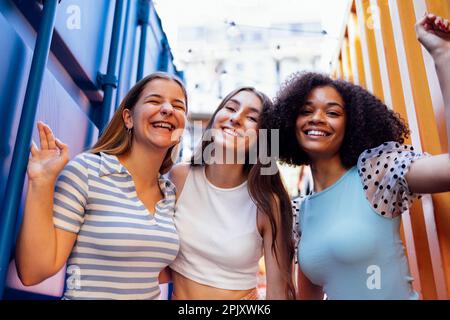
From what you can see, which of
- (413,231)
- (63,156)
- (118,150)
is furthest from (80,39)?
(413,231)

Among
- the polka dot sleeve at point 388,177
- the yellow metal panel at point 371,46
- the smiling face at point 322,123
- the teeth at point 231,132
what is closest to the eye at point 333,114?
the smiling face at point 322,123

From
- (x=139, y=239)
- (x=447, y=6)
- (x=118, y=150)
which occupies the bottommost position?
(x=139, y=239)

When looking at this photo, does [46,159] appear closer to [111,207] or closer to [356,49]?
[111,207]

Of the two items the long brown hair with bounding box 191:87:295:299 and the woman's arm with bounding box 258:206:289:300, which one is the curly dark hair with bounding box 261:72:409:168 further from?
the woman's arm with bounding box 258:206:289:300

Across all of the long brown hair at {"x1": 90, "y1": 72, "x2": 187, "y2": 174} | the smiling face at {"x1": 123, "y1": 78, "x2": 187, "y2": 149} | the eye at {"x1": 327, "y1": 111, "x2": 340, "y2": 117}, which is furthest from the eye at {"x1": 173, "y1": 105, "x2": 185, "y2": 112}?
the eye at {"x1": 327, "y1": 111, "x2": 340, "y2": 117}

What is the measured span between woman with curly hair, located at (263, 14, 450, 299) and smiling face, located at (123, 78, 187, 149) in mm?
382

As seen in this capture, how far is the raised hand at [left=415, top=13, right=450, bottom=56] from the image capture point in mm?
778

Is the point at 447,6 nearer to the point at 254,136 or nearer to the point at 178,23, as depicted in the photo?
the point at 254,136

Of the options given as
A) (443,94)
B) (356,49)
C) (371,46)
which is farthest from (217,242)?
(356,49)

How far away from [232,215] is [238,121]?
32 cm

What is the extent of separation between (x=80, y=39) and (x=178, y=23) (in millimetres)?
1076

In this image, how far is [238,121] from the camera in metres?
1.23

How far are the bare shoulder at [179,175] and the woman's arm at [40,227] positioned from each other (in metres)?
0.49

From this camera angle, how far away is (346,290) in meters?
0.94
